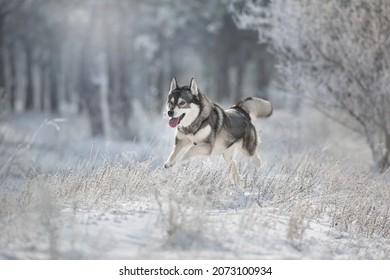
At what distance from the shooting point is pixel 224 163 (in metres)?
9.62

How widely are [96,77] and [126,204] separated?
17.7 metres

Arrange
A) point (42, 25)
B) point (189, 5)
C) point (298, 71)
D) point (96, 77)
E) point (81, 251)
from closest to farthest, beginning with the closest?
point (81, 251) → point (298, 71) → point (96, 77) → point (189, 5) → point (42, 25)

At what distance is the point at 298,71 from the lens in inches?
579

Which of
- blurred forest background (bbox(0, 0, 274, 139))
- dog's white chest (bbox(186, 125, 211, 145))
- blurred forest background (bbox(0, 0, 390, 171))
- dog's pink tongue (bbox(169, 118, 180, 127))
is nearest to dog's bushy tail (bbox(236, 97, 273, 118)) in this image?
dog's white chest (bbox(186, 125, 211, 145))

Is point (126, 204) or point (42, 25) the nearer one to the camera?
point (126, 204)

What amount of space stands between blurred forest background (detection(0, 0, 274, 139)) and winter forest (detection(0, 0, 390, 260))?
10cm

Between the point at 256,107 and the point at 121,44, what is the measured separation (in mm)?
14974

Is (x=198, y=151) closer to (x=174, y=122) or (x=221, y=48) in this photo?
(x=174, y=122)

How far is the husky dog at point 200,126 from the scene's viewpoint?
8.80 meters

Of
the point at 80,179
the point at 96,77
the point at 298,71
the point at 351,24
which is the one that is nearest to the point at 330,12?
the point at 351,24

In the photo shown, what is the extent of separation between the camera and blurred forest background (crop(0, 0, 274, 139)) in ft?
78.3

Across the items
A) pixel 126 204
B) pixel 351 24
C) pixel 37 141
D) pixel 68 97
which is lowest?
pixel 68 97

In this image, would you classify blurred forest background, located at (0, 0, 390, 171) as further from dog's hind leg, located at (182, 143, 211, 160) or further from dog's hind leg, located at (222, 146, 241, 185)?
dog's hind leg, located at (182, 143, 211, 160)

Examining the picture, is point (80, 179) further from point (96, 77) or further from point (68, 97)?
point (68, 97)
